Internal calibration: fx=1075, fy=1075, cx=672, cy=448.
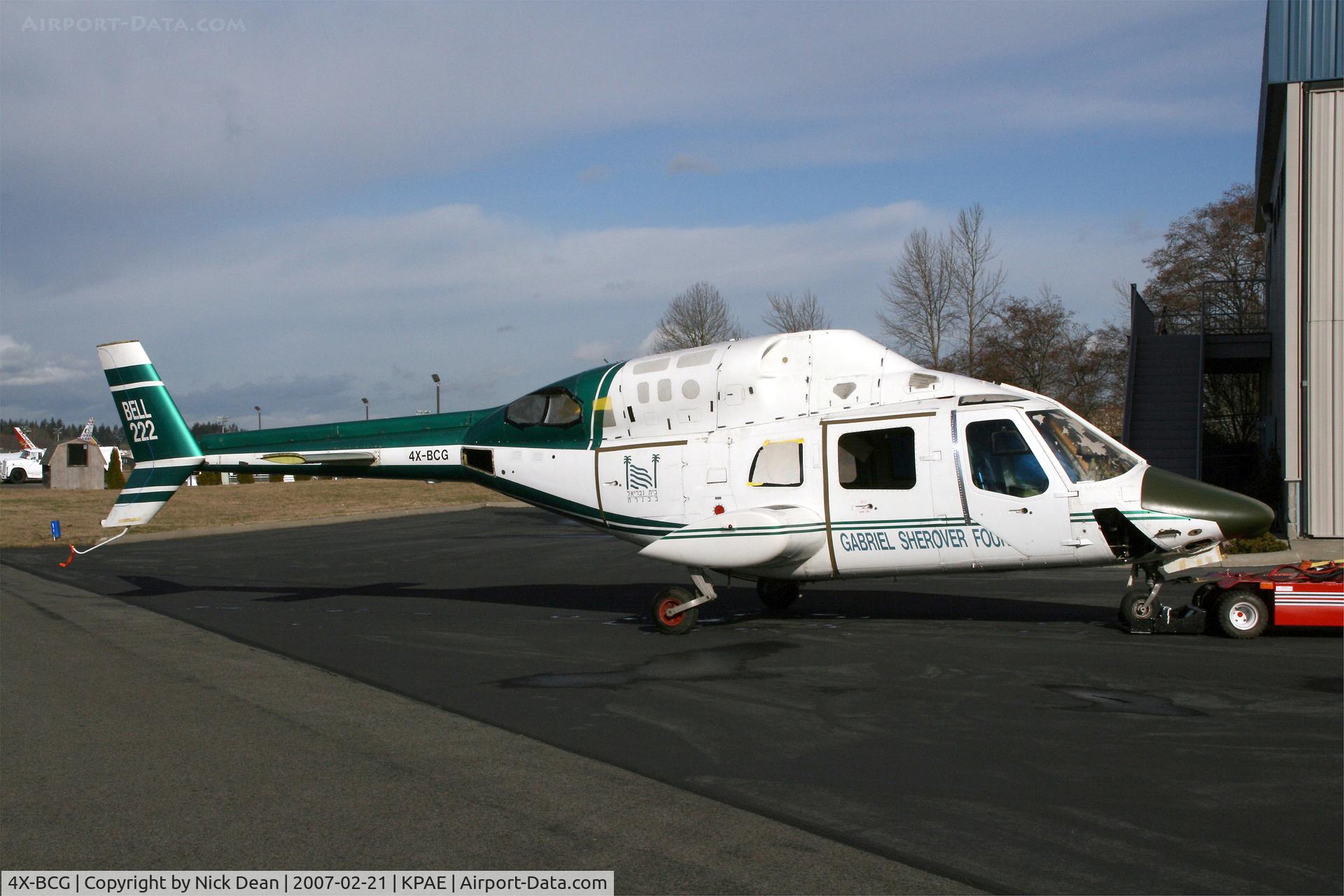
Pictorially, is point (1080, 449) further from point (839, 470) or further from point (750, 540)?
point (750, 540)

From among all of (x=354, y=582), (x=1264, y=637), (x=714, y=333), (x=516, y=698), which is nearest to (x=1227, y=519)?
(x=1264, y=637)

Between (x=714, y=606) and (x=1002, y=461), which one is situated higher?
(x=1002, y=461)

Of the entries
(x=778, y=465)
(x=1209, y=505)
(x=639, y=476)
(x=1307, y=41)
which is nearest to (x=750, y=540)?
(x=778, y=465)

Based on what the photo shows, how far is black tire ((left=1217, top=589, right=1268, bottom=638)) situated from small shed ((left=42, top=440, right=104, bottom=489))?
65385 mm

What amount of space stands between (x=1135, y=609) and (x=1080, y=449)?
1.78 metres

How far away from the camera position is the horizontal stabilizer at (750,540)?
12297 mm

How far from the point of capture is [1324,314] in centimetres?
1898

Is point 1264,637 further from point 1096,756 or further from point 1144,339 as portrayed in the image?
point 1144,339

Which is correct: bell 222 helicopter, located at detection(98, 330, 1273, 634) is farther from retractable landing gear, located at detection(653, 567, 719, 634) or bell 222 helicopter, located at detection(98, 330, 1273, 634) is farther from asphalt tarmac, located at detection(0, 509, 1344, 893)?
asphalt tarmac, located at detection(0, 509, 1344, 893)

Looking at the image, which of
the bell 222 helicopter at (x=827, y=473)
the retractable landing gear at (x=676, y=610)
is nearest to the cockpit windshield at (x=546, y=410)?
the bell 222 helicopter at (x=827, y=473)

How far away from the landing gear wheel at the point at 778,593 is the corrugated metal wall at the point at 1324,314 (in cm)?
1062

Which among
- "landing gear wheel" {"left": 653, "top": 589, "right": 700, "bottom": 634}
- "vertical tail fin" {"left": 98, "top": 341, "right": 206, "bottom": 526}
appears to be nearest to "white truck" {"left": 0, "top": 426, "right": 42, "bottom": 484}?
"vertical tail fin" {"left": 98, "top": 341, "right": 206, "bottom": 526}

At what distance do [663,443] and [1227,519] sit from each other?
6.36 meters

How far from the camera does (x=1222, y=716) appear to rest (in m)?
7.83
